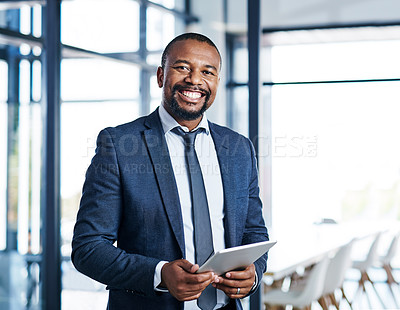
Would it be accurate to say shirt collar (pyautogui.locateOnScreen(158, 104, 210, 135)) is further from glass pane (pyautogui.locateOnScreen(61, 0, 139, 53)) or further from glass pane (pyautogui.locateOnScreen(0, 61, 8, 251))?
glass pane (pyautogui.locateOnScreen(0, 61, 8, 251))

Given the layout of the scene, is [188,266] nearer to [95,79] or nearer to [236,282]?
[236,282]

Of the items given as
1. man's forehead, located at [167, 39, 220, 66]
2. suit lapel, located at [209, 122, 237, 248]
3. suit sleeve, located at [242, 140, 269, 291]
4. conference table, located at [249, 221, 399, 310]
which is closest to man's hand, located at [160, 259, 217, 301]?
suit lapel, located at [209, 122, 237, 248]

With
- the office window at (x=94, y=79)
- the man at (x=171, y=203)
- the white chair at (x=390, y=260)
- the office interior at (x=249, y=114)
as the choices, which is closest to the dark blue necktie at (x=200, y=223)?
the man at (x=171, y=203)

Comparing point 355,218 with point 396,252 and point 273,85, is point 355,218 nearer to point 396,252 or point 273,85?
point 396,252

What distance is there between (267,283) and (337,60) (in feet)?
4.66

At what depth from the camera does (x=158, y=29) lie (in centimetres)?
347

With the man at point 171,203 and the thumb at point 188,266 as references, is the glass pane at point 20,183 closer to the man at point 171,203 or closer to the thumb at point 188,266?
the man at point 171,203

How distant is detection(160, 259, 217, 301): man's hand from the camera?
1509 mm

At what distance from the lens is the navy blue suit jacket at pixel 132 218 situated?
64.0 inches

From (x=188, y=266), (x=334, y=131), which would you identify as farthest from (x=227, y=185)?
(x=334, y=131)

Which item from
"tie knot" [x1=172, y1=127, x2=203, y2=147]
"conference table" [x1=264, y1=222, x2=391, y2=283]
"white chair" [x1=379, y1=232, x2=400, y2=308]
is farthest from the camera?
"conference table" [x1=264, y1=222, x2=391, y2=283]

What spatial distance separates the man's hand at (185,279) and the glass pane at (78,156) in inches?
81.0

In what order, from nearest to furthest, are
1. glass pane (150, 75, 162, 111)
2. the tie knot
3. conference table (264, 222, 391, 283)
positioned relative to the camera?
1. the tie knot
2. conference table (264, 222, 391, 283)
3. glass pane (150, 75, 162, 111)

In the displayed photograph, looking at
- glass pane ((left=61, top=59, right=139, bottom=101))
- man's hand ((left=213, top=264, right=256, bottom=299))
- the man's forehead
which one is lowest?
man's hand ((left=213, top=264, right=256, bottom=299))
